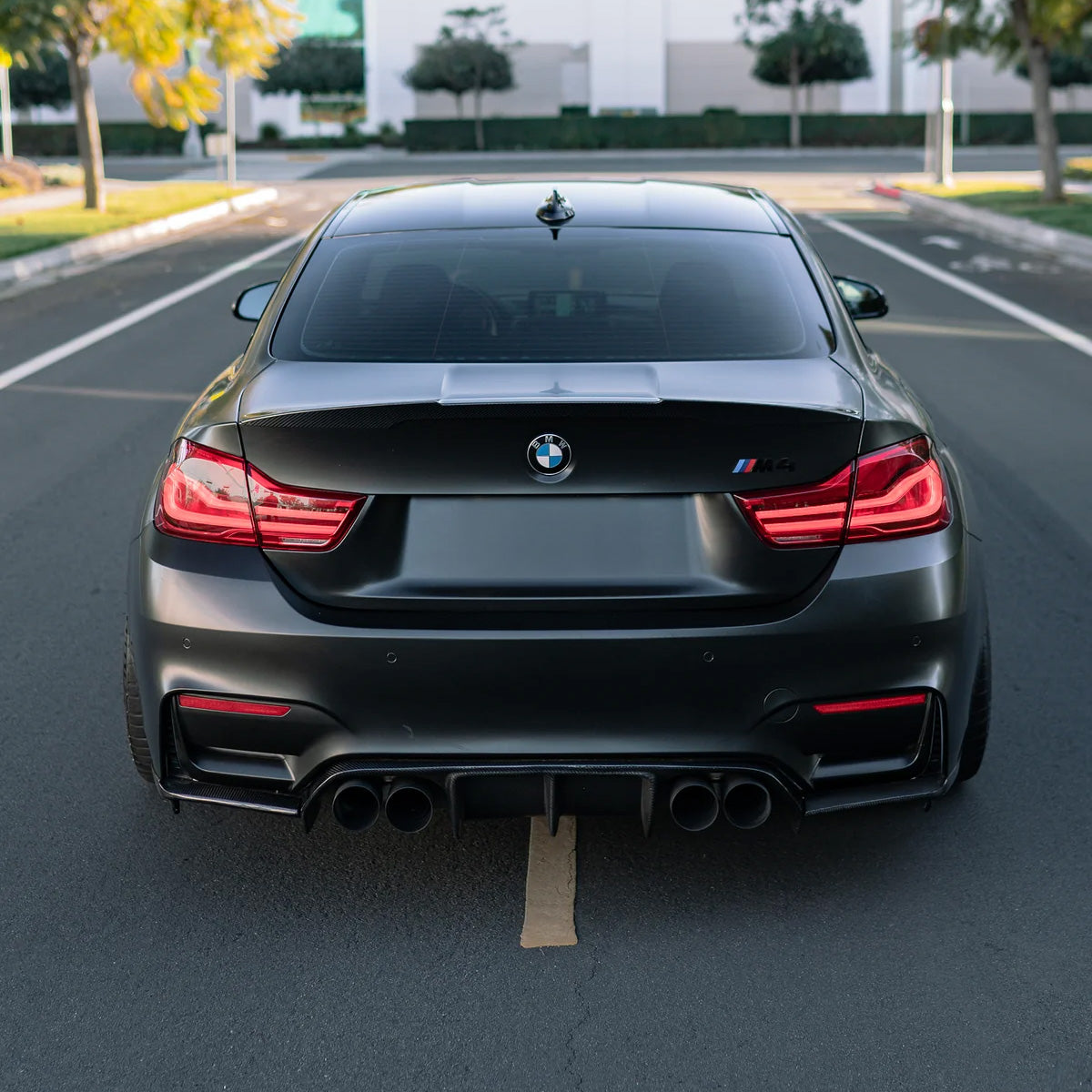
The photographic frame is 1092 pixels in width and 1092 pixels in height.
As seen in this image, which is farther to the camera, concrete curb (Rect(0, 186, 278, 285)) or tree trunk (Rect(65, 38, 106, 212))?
tree trunk (Rect(65, 38, 106, 212))

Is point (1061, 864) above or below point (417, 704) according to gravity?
below

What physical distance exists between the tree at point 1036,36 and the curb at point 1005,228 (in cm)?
163

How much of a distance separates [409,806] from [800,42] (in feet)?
223

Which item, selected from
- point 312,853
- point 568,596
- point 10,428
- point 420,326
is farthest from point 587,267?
point 10,428

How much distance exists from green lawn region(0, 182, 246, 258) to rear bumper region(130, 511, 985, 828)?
17.6 meters

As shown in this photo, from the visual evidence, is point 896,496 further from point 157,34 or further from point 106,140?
point 106,140

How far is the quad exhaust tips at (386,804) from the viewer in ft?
11.6

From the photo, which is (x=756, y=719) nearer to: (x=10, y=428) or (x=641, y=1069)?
(x=641, y=1069)

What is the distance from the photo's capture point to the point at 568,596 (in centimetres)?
345

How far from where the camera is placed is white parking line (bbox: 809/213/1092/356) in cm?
1341

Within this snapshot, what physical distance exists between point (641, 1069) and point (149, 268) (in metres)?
18.1

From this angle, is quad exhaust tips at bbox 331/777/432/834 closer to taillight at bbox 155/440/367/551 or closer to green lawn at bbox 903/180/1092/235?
taillight at bbox 155/440/367/551

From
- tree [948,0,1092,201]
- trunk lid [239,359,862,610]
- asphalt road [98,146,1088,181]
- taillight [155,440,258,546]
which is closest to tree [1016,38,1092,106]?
asphalt road [98,146,1088,181]

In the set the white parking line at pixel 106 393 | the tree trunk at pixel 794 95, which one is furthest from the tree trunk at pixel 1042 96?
the tree trunk at pixel 794 95
